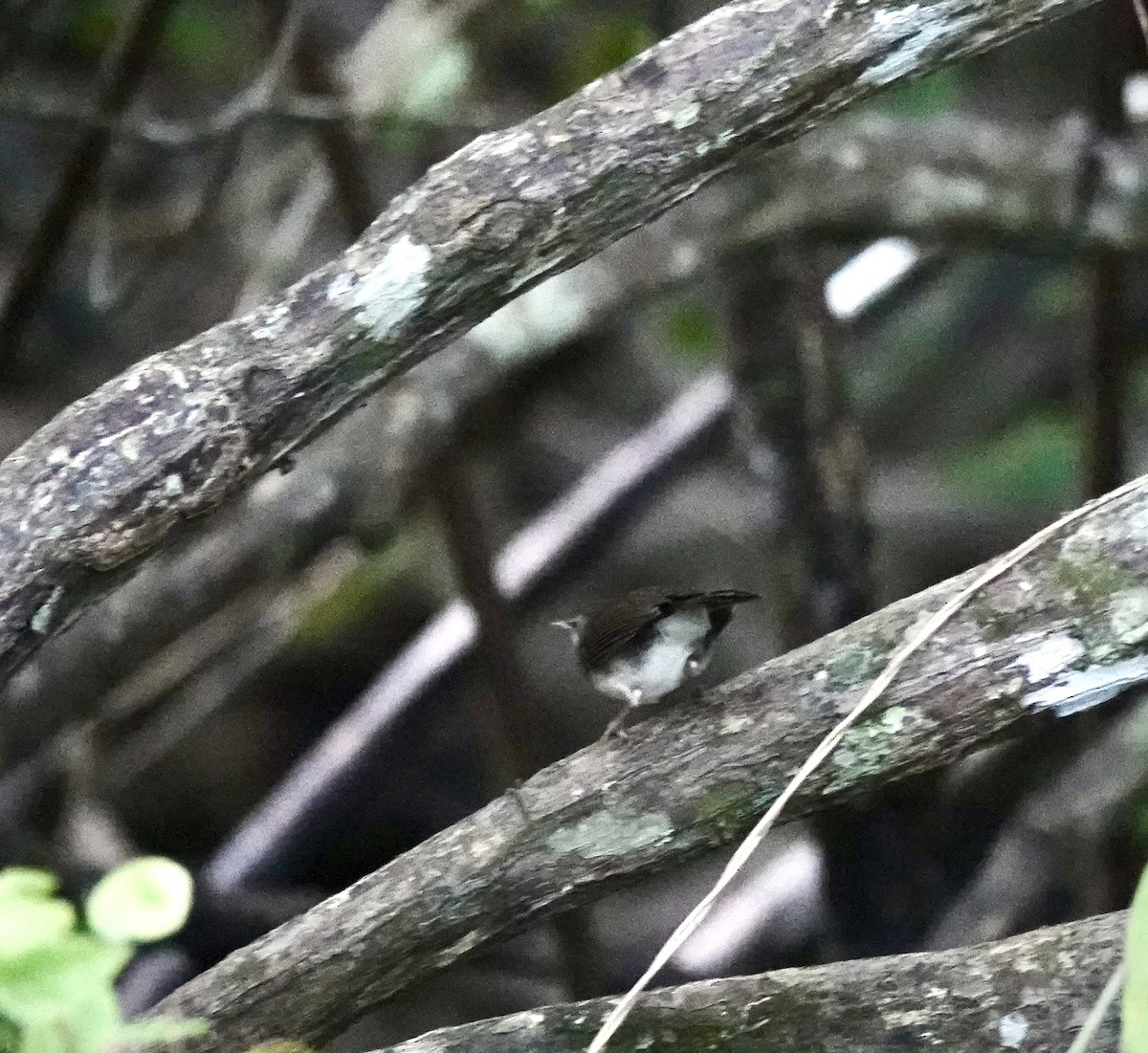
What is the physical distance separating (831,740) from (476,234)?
1.56ft

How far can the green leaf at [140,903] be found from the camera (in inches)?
22.8

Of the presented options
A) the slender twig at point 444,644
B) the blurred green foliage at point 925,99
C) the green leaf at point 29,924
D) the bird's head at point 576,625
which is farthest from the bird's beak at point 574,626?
the blurred green foliage at point 925,99

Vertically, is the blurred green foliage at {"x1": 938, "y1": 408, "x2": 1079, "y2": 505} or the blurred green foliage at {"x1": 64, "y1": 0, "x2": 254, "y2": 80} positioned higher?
the blurred green foliage at {"x1": 64, "y1": 0, "x2": 254, "y2": 80}

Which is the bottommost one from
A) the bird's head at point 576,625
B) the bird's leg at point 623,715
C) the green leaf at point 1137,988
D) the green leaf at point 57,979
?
the green leaf at point 1137,988

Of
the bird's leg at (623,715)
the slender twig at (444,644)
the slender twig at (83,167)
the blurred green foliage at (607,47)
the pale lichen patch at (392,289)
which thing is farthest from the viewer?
the slender twig at (444,644)

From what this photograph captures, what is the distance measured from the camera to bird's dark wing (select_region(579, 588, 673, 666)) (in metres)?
1.32

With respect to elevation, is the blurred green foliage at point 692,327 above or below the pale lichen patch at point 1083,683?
above

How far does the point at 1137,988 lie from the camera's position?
70 centimetres

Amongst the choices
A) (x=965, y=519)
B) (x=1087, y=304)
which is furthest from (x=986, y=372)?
(x=1087, y=304)

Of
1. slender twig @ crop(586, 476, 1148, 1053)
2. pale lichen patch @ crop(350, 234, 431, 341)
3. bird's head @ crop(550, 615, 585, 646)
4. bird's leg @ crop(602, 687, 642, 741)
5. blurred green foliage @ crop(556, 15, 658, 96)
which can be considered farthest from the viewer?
blurred green foliage @ crop(556, 15, 658, 96)

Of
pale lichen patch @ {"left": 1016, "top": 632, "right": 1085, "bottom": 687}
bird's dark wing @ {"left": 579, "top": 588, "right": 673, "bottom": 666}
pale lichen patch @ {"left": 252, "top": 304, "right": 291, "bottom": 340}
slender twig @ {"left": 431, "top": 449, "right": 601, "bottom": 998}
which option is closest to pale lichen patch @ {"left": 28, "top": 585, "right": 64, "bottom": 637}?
pale lichen patch @ {"left": 252, "top": 304, "right": 291, "bottom": 340}

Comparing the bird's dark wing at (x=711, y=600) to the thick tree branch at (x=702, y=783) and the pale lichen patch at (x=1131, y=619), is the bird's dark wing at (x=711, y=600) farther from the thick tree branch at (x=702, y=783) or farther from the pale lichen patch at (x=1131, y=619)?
the pale lichen patch at (x=1131, y=619)

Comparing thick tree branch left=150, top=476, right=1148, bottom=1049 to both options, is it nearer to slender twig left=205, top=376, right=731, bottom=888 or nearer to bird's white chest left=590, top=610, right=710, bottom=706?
bird's white chest left=590, top=610, right=710, bottom=706

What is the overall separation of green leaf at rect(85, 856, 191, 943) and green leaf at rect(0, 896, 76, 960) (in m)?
0.02
